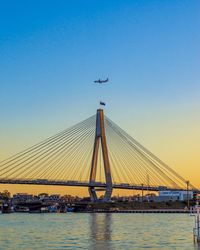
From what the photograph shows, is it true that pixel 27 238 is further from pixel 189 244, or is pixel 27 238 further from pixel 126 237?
pixel 189 244

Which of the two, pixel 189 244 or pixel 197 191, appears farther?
pixel 197 191

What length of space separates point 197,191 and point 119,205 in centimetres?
1939

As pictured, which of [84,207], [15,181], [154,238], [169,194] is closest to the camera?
[154,238]

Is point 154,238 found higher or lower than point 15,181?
lower

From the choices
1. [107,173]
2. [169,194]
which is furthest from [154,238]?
[169,194]

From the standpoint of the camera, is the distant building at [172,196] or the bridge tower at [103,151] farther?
the distant building at [172,196]

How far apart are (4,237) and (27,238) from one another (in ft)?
7.37

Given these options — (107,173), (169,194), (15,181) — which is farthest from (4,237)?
(169,194)

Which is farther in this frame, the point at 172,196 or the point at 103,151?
the point at 172,196

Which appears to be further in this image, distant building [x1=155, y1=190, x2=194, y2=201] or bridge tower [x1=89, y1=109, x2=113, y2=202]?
distant building [x1=155, y1=190, x2=194, y2=201]

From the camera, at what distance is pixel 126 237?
130 feet

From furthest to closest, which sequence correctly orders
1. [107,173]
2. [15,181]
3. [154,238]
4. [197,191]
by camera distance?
[197,191] → [15,181] → [107,173] → [154,238]

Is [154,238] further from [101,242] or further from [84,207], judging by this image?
[84,207]

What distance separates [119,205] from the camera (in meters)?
120
